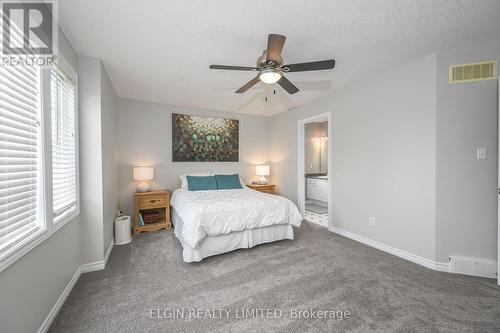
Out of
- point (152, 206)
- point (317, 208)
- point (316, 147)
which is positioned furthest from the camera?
point (316, 147)

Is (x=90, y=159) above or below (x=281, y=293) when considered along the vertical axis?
above

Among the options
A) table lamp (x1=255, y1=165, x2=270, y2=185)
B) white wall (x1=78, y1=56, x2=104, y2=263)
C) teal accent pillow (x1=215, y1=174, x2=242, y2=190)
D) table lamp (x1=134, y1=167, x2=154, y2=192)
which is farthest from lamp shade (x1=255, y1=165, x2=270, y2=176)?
white wall (x1=78, y1=56, x2=104, y2=263)

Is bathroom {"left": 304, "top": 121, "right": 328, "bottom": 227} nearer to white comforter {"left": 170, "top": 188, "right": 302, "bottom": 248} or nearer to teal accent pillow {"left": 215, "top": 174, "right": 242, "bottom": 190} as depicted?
teal accent pillow {"left": 215, "top": 174, "right": 242, "bottom": 190}

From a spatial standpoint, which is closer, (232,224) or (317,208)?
(232,224)

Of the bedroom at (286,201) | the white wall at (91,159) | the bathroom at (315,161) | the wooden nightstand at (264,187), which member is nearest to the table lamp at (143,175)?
the bedroom at (286,201)

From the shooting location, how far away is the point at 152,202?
367 centimetres

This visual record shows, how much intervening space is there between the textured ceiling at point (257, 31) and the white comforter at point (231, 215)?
1783 mm

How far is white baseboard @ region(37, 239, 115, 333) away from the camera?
4.83 ft

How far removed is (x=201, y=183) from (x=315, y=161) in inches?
151

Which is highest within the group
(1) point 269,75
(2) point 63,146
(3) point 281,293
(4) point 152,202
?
(1) point 269,75

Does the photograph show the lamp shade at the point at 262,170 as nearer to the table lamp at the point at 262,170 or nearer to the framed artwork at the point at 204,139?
the table lamp at the point at 262,170

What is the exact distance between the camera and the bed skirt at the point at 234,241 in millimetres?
2428

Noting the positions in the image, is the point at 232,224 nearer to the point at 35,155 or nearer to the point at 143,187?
the point at 35,155

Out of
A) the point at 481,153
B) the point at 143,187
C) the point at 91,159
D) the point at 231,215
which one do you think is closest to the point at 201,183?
the point at 143,187
